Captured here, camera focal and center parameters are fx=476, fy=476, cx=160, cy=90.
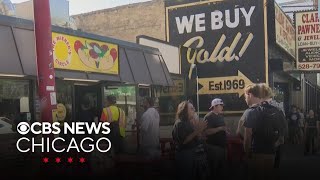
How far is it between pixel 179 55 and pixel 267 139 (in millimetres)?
1255

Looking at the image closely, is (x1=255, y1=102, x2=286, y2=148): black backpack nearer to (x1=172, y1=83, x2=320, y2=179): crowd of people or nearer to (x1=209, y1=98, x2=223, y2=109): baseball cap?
(x1=172, y1=83, x2=320, y2=179): crowd of people

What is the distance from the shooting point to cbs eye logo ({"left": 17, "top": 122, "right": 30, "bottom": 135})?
3.86m

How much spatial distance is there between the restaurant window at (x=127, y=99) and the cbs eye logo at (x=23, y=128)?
31.3 inches

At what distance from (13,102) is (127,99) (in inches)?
43.0

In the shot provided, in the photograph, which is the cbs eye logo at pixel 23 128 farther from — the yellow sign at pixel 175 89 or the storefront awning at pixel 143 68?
the yellow sign at pixel 175 89

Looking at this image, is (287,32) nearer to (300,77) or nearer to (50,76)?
(300,77)

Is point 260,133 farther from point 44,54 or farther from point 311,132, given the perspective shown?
point 44,54

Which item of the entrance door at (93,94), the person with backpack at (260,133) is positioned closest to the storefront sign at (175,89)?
the entrance door at (93,94)

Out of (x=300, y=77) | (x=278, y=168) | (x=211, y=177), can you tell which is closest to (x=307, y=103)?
(x=300, y=77)

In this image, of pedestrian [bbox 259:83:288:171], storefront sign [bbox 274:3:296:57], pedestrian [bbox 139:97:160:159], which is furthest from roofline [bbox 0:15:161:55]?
storefront sign [bbox 274:3:296:57]

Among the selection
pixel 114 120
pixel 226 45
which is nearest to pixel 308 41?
pixel 226 45

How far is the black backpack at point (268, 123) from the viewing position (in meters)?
4.30

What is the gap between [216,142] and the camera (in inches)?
173

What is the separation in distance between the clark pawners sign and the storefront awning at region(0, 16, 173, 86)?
30 cm
